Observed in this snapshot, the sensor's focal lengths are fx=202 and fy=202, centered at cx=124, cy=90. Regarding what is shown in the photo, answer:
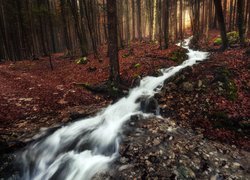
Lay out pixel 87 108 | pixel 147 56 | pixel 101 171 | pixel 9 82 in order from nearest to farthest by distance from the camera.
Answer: pixel 101 171
pixel 87 108
pixel 9 82
pixel 147 56

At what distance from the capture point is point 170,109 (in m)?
8.48

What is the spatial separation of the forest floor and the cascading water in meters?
0.49

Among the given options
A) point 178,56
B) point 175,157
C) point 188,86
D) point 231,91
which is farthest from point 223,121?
point 178,56

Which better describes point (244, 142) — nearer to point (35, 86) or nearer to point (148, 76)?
point (148, 76)

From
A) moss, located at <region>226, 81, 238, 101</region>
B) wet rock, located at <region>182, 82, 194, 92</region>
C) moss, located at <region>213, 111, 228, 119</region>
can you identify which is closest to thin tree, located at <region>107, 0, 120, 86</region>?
wet rock, located at <region>182, 82, 194, 92</region>

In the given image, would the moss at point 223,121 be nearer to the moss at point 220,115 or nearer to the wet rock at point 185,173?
the moss at point 220,115

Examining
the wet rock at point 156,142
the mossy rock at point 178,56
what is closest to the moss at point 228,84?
the wet rock at point 156,142

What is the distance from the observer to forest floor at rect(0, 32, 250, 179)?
6179 millimetres

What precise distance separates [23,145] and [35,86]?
5085 mm

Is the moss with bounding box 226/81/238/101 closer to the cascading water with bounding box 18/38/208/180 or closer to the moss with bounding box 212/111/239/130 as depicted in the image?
the moss with bounding box 212/111/239/130

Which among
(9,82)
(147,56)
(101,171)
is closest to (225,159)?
(101,171)

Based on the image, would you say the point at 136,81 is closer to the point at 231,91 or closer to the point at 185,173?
the point at 231,91

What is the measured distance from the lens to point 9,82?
38.5 feet

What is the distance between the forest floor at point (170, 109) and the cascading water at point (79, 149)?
0.49 metres
